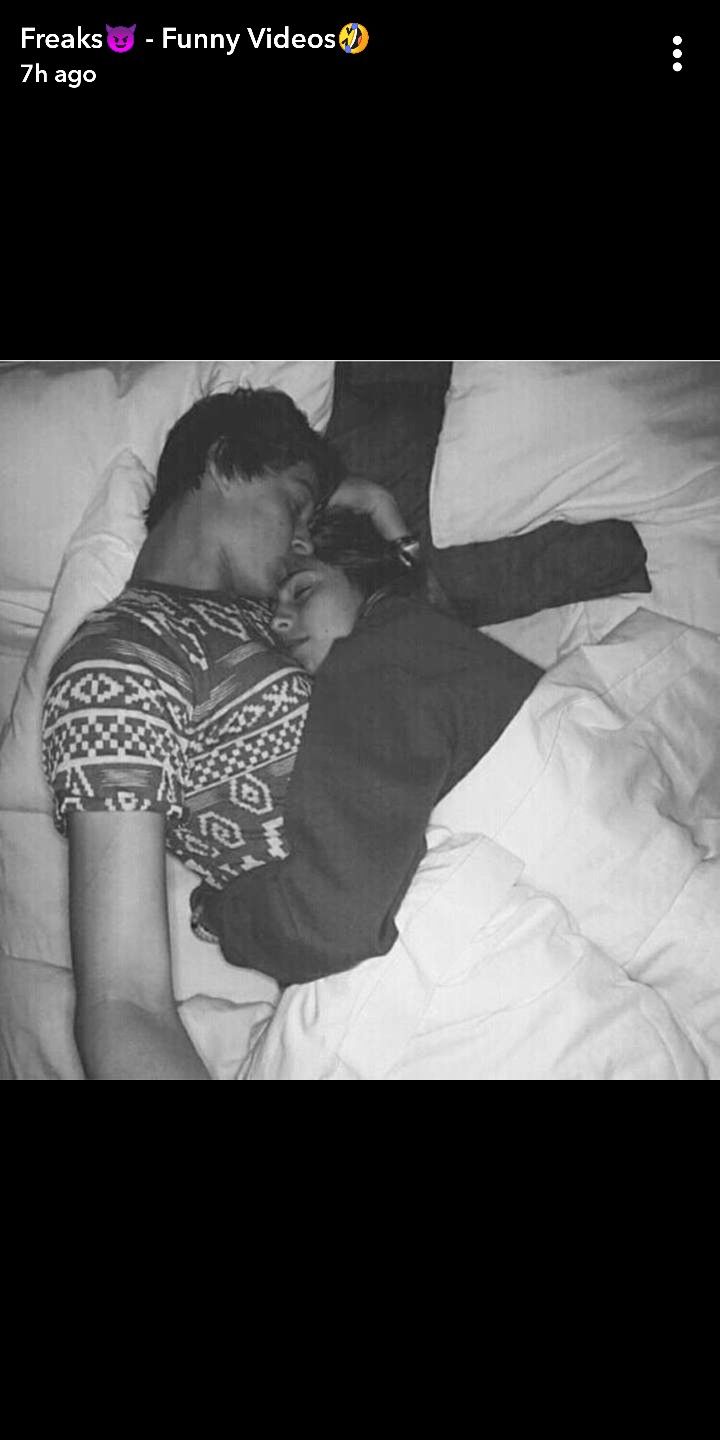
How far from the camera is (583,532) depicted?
60.9 inches

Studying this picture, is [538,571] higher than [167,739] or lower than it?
higher

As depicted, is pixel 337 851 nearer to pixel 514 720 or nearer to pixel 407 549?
pixel 514 720

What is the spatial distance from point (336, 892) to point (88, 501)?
1.80 ft

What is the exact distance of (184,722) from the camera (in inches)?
56.9

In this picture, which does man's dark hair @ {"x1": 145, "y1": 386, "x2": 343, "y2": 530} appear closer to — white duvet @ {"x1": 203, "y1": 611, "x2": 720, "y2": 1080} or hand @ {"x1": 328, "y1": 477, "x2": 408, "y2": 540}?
hand @ {"x1": 328, "y1": 477, "x2": 408, "y2": 540}

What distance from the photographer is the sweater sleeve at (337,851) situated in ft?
4.81

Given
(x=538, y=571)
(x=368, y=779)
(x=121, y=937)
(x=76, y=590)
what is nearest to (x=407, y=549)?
(x=538, y=571)

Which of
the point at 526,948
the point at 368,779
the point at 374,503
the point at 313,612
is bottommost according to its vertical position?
the point at 526,948

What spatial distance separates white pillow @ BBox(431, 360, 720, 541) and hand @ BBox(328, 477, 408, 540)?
0.05m

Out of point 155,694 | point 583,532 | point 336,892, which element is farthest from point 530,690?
point 155,694

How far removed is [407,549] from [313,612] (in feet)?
0.45

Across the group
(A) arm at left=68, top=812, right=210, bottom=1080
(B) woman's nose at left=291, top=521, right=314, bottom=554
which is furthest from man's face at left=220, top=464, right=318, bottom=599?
(A) arm at left=68, top=812, right=210, bottom=1080
